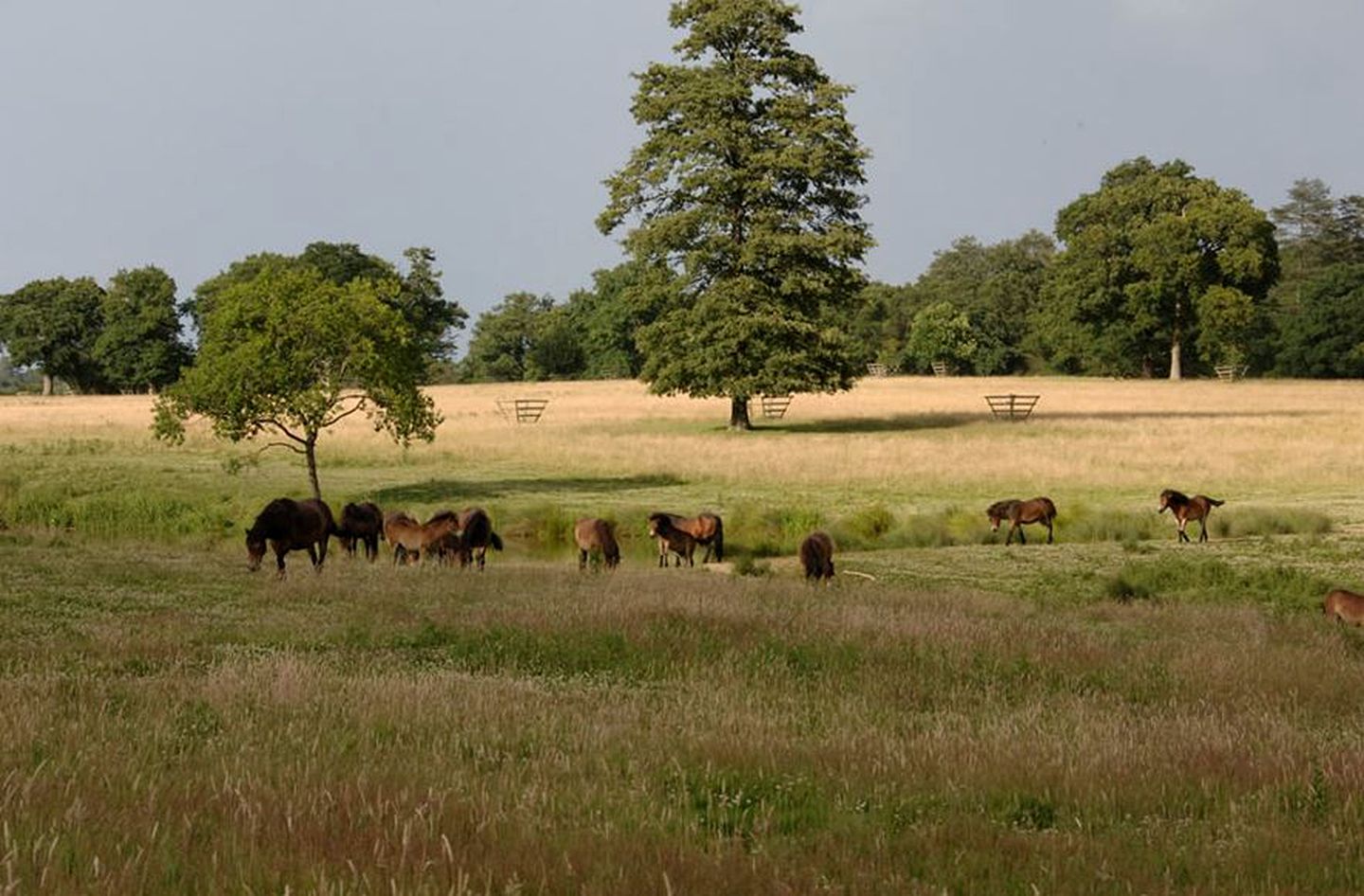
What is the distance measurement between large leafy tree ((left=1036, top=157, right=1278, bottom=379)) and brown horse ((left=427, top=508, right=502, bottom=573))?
8696 centimetres

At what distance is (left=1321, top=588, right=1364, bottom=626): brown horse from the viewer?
52.0 ft

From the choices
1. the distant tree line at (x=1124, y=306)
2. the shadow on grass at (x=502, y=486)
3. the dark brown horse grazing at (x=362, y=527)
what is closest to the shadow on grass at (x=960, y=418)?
the distant tree line at (x=1124, y=306)

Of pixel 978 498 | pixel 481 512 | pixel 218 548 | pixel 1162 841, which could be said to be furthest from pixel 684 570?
pixel 1162 841

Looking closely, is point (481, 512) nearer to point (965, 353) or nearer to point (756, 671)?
point (756, 671)

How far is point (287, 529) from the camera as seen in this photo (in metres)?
21.6

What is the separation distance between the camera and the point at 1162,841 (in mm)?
5648

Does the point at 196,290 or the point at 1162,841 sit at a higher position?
the point at 196,290

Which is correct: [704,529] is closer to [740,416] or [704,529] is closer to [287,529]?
[287,529]

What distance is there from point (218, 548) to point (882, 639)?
20134 mm

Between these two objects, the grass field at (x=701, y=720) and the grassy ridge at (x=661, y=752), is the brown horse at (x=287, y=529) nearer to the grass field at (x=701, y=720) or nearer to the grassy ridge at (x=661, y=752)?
the grass field at (x=701, y=720)

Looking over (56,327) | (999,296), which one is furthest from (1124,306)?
(56,327)

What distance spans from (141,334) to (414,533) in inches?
4143

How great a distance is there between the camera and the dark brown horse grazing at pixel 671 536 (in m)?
25.3

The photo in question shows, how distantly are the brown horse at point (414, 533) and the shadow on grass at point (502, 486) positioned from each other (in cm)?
1210
